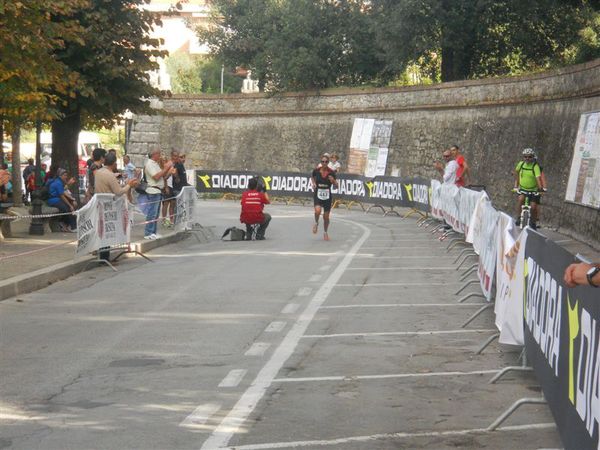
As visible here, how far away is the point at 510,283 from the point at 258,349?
8.02 feet

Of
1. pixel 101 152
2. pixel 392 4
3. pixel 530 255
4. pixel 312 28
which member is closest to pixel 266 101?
pixel 312 28

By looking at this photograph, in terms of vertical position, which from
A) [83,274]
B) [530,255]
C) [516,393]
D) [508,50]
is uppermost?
[508,50]

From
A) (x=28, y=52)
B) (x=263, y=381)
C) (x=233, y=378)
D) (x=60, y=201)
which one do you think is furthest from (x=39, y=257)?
(x=263, y=381)

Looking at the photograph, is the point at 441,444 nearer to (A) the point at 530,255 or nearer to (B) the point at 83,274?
(A) the point at 530,255

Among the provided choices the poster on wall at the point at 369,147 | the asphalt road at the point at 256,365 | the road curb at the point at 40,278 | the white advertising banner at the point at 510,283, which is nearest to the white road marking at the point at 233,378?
the asphalt road at the point at 256,365

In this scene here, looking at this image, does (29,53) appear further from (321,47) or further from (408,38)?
(321,47)

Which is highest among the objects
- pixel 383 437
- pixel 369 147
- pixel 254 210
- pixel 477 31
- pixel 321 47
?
pixel 477 31

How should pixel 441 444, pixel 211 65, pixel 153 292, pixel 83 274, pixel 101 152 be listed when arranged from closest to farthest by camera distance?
1. pixel 441 444
2. pixel 153 292
3. pixel 83 274
4. pixel 101 152
5. pixel 211 65

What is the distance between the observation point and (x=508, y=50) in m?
47.8

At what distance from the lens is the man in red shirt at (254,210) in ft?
85.4

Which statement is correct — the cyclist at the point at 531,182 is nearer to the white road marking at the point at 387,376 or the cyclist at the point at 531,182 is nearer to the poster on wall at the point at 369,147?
the white road marking at the point at 387,376

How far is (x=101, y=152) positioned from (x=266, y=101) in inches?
1450

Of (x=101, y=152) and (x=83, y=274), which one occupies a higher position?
(x=101, y=152)

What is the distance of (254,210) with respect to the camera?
26.2 metres
